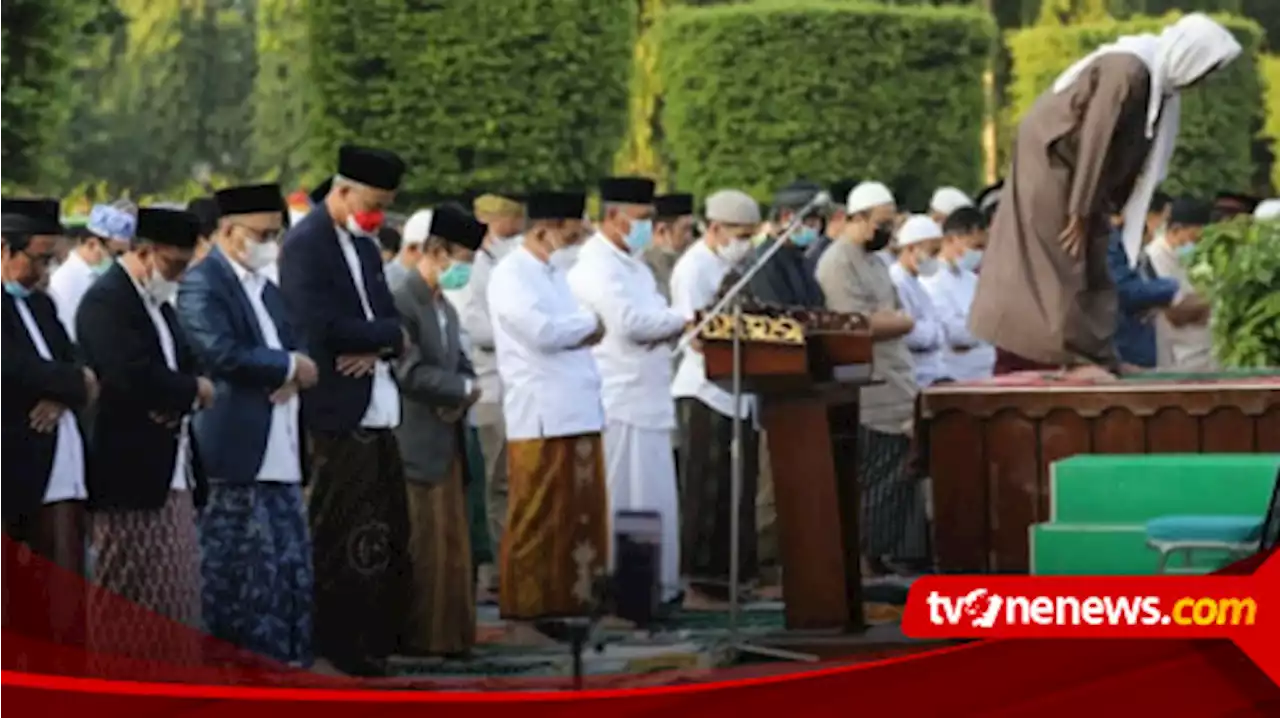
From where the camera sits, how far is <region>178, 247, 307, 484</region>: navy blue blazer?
731cm

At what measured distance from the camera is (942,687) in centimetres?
557

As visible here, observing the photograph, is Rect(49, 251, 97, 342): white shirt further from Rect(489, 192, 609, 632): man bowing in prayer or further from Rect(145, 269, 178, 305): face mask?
Rect(489, 192, 609, 632): man bowing in prayer

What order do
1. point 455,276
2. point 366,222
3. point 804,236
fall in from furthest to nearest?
1. point 455,276
2. point 804,236
3. point 366,222

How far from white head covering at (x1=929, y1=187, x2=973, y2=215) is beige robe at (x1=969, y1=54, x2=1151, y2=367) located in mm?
162

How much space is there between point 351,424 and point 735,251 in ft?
4.31

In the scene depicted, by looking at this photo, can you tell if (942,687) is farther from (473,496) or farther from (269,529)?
(473,496)

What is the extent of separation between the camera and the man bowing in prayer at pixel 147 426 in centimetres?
616

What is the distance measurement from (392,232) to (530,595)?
3.17ft

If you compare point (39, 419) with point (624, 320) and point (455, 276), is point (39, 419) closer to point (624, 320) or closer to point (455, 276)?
point (455, 276)

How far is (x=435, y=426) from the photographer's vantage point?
898 centimetres

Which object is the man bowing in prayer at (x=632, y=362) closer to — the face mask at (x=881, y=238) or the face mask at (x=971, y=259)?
the face mask at (x=881, y=238)


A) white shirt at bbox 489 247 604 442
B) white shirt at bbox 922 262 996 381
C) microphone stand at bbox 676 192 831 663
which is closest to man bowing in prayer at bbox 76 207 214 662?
microphone stand at bbox 676 192 831 663

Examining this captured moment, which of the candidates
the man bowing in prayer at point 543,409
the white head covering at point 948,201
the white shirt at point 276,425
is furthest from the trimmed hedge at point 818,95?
the man bowing in prayer at point 543,409

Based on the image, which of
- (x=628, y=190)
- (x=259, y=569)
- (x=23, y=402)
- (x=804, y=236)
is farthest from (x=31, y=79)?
(x=804, y=236)
